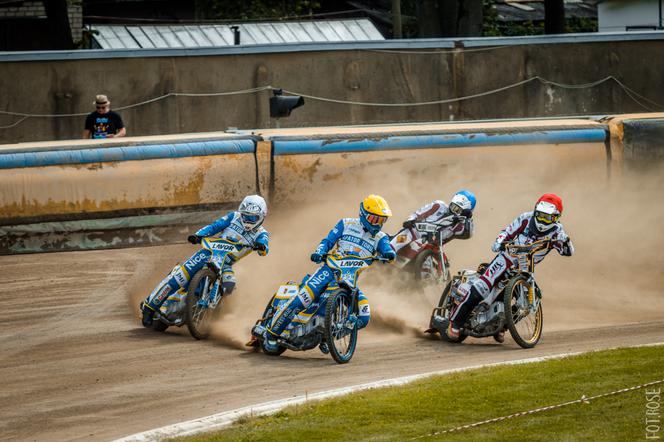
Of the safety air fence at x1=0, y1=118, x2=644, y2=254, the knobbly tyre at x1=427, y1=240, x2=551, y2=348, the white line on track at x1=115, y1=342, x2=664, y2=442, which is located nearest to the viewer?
the white line on track at x1=115, y1=342, x2=664, y2=442

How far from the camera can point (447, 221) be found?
16.6 m

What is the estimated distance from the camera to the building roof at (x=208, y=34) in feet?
132

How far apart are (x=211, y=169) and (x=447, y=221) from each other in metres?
4.42

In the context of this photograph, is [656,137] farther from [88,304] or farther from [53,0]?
[53,0]

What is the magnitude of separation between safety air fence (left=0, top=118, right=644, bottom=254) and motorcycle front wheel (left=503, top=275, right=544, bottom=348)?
19.7 feet

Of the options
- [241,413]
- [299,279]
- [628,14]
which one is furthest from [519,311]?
[628,14]

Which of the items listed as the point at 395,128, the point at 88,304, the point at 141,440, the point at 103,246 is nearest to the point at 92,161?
the point at 103,246

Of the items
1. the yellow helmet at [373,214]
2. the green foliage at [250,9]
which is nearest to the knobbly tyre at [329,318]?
the yellow helmet at [373,214]

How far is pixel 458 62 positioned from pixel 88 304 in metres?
12.1

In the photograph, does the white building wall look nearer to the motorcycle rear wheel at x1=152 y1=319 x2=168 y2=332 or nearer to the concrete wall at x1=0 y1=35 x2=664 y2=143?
the concrete wall at x1=0 y1=35 x2=664 y2=143

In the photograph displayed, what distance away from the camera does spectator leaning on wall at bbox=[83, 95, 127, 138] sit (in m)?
20.6

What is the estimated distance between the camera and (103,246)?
18.3 m

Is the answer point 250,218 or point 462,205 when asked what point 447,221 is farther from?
point 250,218

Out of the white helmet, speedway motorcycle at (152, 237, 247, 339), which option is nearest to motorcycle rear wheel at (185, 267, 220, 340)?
speedway motorcycle at (152, 237, 247, 339)
